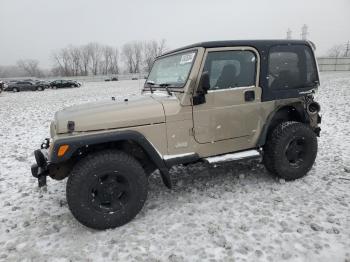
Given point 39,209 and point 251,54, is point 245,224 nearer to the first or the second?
point 251,54

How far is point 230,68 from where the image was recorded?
13.2 ft

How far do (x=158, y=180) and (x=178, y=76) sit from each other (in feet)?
5.78

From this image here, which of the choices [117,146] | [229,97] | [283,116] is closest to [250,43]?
[229,97]

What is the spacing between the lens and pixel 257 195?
4.12m

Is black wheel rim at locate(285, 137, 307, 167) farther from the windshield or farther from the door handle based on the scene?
the windshield

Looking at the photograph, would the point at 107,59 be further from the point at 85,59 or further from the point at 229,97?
the point at 229,97

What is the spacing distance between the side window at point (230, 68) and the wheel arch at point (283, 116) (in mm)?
633

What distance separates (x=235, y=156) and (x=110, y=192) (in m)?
1.76

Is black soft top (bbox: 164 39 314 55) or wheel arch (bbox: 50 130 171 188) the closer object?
wheel arch (bbox: 50 130 171 188)

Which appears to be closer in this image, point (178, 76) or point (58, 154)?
point (58, 154)

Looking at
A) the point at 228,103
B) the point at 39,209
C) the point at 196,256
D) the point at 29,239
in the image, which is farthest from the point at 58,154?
the point at 228,103

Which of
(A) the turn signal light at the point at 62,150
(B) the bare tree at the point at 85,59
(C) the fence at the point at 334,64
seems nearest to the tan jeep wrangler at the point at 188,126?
(A) the turn signal light at the point at 62,150

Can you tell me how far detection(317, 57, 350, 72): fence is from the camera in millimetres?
41844

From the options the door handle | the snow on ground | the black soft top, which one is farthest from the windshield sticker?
the snow on ground
